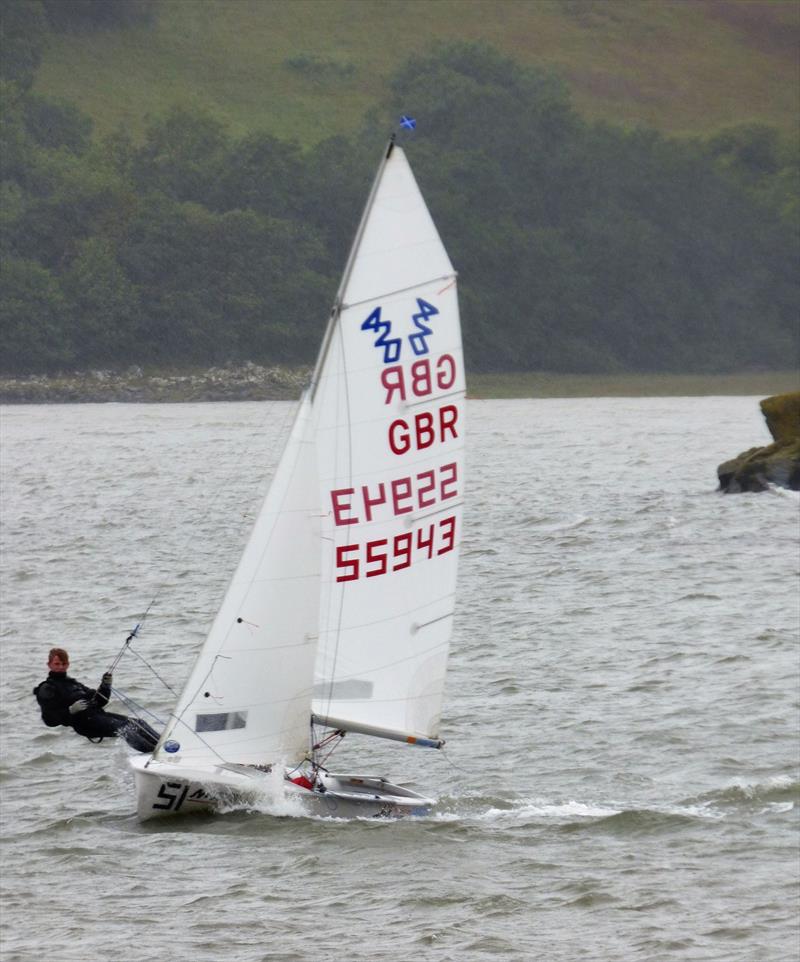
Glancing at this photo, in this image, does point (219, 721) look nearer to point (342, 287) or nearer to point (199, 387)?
point (342, 287)

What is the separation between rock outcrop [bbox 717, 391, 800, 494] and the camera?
156ft

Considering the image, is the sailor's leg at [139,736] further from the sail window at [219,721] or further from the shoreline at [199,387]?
the shoreline at [199,387]

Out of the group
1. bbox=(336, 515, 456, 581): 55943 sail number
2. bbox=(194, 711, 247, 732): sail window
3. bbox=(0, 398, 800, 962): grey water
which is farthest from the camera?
bbox=(194, 711, 247, 732): sail window

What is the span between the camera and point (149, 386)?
383 feet

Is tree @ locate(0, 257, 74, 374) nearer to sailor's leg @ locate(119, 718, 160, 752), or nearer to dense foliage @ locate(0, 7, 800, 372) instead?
dense foliage @ locate(0, 7, 800, 372)

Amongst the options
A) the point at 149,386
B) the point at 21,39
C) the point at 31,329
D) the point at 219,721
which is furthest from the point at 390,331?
the point at 21,39

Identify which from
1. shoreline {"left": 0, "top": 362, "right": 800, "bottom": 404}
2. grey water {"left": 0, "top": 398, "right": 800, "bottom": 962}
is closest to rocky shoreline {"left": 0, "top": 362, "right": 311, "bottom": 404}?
shoreline {"left": 0, "top": 362, "right": 800, "bottom": 404}

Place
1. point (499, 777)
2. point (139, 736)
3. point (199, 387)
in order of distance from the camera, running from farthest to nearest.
Result: point (199, 387) → point (499, 777) → point (139, 736)

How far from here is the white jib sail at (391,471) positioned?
17.0 m

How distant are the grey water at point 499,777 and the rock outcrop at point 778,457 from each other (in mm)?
1749

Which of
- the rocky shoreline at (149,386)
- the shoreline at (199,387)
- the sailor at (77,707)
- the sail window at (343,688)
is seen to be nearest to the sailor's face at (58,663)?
the sailor at (77,707)

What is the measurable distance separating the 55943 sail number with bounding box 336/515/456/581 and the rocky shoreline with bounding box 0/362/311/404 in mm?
95016

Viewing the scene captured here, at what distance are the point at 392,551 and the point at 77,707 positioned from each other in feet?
11.0

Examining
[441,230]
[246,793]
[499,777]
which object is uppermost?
[441,230]
